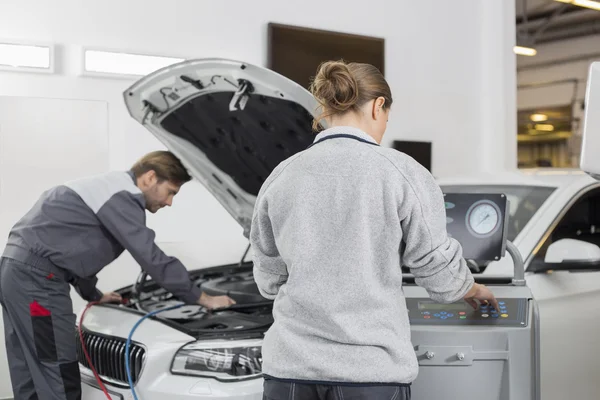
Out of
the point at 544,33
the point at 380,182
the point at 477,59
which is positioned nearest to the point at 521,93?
the point at 544,33

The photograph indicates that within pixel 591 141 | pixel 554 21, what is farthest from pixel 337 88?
pixel 554 21

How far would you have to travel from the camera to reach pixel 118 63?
3992 mm

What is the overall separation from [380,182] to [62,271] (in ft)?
5.57

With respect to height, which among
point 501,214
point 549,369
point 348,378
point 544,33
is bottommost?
point 549,369

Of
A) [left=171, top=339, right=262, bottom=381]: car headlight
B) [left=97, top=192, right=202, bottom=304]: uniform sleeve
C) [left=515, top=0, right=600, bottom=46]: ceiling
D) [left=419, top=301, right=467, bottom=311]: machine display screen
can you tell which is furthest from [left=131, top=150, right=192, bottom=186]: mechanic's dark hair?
[left=515, top=0, right=600, bottom=46]: ceiling

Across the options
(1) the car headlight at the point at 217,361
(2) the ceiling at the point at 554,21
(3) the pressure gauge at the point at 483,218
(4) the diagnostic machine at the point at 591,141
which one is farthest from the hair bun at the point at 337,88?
(2) the ceiling at the point at 554,21

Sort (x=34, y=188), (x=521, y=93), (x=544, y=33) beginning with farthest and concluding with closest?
(x=521, y=93)
(x=544, y=33)
(x=34, y=188)

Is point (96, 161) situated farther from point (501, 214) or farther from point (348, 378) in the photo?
point (348, 378)

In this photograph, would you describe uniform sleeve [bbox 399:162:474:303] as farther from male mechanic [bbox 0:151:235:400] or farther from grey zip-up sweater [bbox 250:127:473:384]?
male mechanic [bbox 0:151:235:400]

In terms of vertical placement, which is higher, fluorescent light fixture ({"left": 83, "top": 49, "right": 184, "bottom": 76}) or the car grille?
fluorescent light fixture ({"left": 83, "top": 49, "right": 184, "bottom": 76})

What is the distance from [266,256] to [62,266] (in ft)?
4.33

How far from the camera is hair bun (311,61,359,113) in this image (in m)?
1.44

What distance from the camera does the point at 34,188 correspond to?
12.2ft

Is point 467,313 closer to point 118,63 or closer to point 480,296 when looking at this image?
point 480,296
